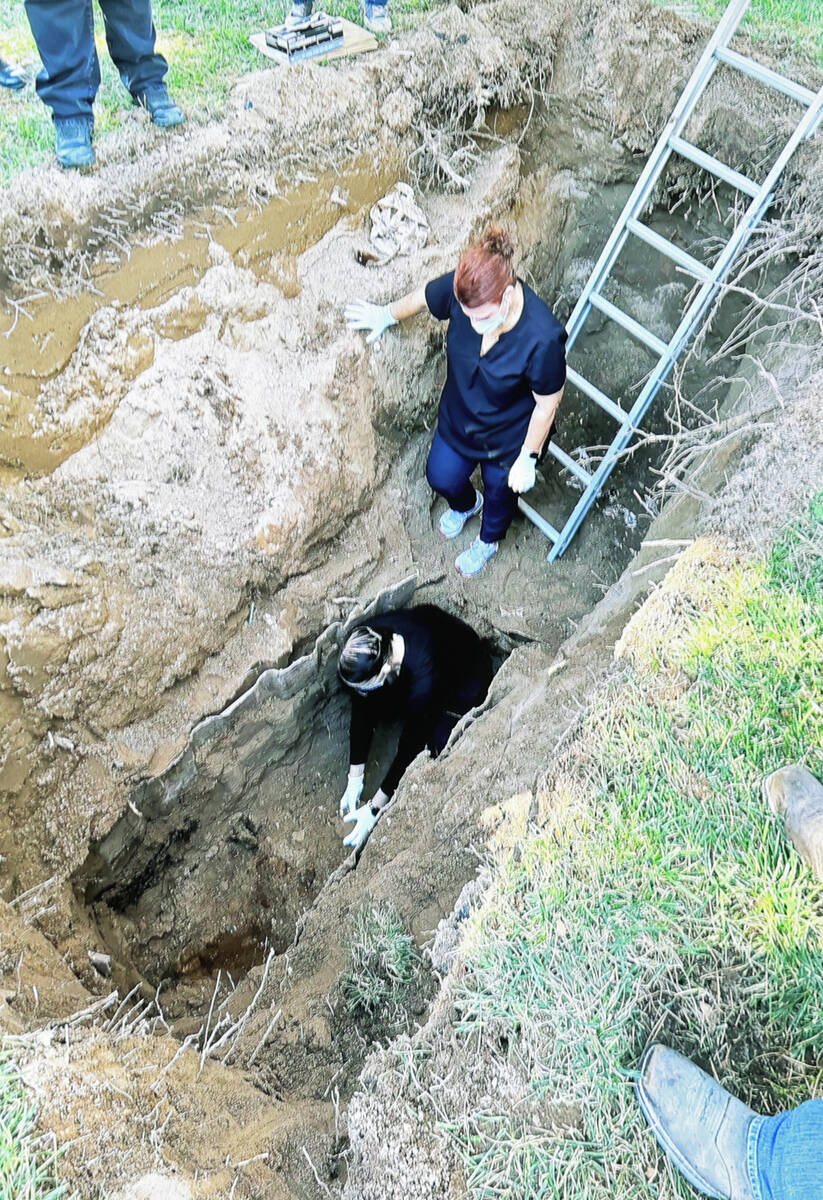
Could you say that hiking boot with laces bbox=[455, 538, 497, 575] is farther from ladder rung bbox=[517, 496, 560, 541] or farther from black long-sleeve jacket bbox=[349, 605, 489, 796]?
black long-sleeve jacket bbox=[349, 605, 489, 796]

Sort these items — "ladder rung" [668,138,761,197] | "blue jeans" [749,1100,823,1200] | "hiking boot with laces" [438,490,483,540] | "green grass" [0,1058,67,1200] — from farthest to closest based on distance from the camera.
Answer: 1. "hiking boot with laces" [438,490,483,540]
2. "ladder rung" [668,138,761,197]
3. "green grass" [0,1058,67,1200]
4. "blue jeans" [749,1100,823,1200]

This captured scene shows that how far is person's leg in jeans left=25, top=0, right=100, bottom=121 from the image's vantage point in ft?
10.9

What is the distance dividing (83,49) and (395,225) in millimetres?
1665

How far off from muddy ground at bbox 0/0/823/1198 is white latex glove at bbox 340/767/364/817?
186 millimetres

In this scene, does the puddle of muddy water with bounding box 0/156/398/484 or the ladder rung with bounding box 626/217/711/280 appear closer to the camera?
the puddle of muddy water with bounding box 0/156/398/484

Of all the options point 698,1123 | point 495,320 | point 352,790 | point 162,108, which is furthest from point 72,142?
point 698,1123

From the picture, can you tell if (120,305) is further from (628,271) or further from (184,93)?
(628,271)

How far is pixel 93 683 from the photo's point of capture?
11.7 ft

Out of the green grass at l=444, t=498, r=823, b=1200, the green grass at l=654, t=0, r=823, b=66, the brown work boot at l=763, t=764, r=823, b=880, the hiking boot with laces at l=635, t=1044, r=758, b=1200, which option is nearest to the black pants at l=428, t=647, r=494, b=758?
the green grass at l=444, t=498, r=823, b=1200

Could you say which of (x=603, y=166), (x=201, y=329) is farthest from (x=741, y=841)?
(x=603, y=166)

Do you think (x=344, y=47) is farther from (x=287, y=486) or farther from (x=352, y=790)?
(x=352, y=790)

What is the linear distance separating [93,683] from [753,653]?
2.81 meters

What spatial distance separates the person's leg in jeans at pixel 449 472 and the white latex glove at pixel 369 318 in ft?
2.09

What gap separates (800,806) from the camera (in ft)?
7.03
